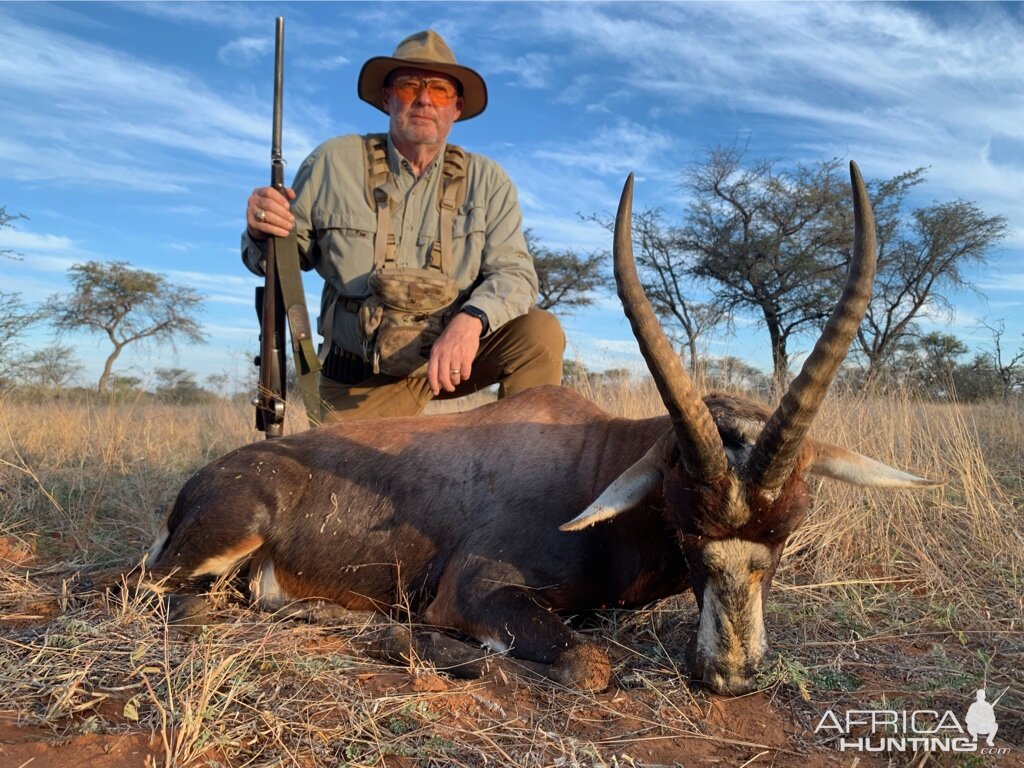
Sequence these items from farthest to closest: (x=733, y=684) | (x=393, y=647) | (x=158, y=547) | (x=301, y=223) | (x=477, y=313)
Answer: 1. (x=301, y=223)
2. (x=477, y=313)
3. (x=158, y=547)
4. (x=393, y=647)
5. (x=733, y=684)

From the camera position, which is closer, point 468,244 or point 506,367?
point 506,367

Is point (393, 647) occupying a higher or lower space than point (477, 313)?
lower

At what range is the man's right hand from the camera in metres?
5.35

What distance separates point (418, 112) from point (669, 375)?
3.76 metres

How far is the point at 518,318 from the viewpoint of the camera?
5504mm

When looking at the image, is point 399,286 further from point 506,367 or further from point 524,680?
point 524,680

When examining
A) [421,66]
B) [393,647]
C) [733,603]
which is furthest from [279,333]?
[733,603]

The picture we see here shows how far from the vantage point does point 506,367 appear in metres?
5.55

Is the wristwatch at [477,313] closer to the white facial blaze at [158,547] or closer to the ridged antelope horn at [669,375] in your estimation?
the white facial blaze at [158,547]

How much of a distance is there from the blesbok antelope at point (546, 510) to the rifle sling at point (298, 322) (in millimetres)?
995

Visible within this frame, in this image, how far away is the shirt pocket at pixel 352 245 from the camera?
5.67 m

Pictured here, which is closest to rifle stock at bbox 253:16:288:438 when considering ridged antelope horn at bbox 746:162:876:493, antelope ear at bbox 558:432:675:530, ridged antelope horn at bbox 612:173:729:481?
antelope ear at bbox 558:432:675:530

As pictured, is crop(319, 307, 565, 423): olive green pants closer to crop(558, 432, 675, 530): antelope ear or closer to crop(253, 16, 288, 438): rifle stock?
crop(253, 16, 288, 438): rifle stock

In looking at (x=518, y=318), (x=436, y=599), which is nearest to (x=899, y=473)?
(x=436, y=599)
